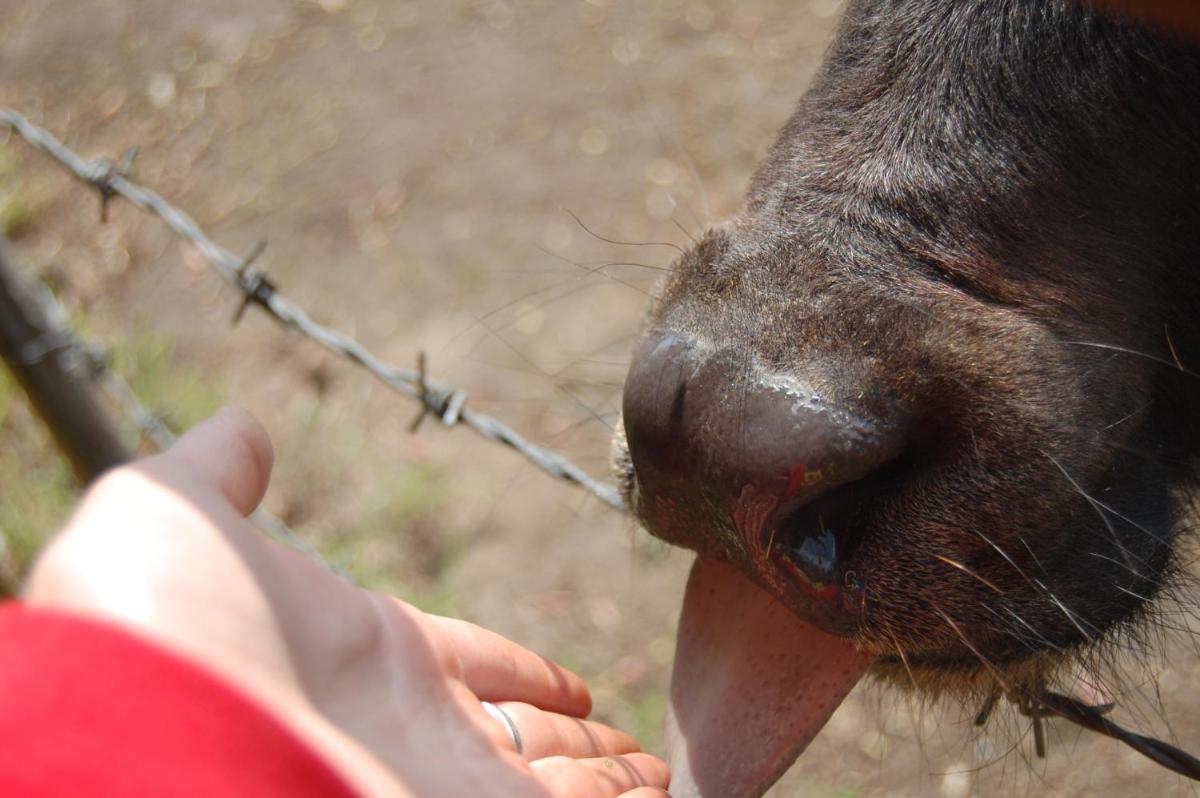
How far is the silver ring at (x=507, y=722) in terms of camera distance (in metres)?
1.38

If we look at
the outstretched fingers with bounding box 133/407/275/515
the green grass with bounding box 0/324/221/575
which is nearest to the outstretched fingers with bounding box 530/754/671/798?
the outstretched fingers with bounding box 133/407/275/515

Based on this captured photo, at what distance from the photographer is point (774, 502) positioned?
4.98 ft

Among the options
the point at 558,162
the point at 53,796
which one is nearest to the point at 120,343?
the point at 558,162

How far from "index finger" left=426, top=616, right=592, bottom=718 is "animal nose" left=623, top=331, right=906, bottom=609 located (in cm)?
30

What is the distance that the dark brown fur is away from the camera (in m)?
1.59

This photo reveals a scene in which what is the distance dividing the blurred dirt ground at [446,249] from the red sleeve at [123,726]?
2.20 metres

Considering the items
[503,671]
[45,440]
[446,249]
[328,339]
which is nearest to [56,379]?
[328,339]

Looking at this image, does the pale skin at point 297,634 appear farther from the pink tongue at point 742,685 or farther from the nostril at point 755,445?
the nostril at point 755,445

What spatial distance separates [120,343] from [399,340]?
3.75 feet

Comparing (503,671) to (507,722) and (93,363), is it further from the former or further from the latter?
(93,363)

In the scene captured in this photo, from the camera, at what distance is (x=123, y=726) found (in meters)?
0.64

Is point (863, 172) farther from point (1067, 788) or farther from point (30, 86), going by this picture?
point (30, 86)

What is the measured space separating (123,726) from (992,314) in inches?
53.3

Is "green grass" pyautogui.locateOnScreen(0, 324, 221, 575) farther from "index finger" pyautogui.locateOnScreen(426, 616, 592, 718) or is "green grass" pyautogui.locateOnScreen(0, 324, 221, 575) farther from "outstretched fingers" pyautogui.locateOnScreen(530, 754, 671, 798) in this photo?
"outstretched fingers" pyautogui.locateOnScreen(530, 754, 671, 798)
